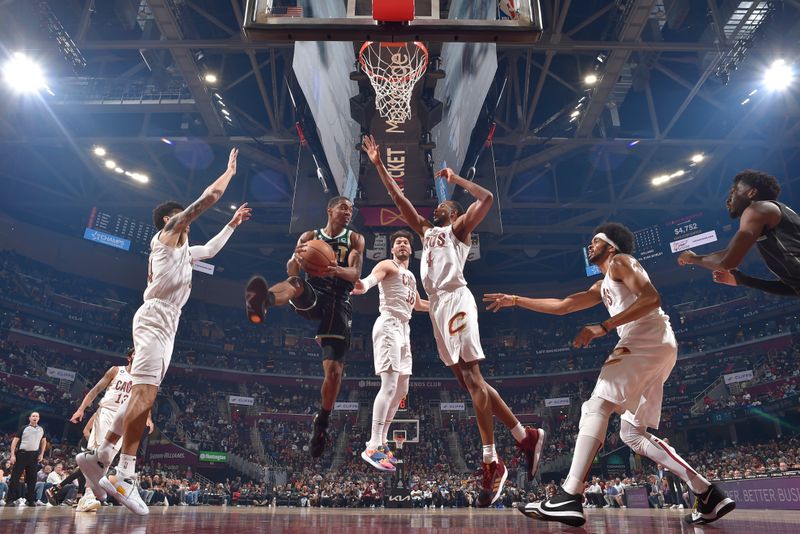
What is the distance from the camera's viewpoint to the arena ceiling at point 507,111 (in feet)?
43.5

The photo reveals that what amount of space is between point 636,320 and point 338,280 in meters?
2.80

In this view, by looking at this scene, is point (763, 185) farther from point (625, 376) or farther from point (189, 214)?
point (189, 214)

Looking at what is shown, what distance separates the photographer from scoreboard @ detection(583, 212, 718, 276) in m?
22.2

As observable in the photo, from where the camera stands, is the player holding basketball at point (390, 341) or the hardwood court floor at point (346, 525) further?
the player holding basketball at point (390, 341)

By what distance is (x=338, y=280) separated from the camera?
5.29 meters

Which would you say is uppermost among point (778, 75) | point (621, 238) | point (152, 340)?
point (778, 75)

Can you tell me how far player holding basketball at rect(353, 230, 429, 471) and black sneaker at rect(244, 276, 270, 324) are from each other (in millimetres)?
1225

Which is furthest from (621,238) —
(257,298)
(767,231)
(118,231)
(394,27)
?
(118,231)

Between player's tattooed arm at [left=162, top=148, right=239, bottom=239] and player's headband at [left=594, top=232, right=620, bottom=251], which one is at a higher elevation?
player's tattooed arm at [left=162, top=148, right=239, bottom=239]

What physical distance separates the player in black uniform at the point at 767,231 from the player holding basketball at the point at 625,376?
0.65 meters

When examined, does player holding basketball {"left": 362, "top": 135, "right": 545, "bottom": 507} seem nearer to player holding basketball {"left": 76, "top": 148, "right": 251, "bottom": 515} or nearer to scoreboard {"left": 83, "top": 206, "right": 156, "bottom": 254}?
player holding basketball {"left": 76, "top": 148, "right": 251, "bottom": 515}

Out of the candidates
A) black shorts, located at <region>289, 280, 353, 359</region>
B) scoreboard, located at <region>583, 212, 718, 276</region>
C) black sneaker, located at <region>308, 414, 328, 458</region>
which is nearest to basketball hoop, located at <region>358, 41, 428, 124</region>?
black shorts, located at <region>289, 280, 353, 359</region>

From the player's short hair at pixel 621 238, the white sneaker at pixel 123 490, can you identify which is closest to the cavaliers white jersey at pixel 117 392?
the white sneaker at pixel 123 490

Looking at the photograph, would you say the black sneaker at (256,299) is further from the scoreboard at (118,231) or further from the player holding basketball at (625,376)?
the scoreboard at (118,231)
